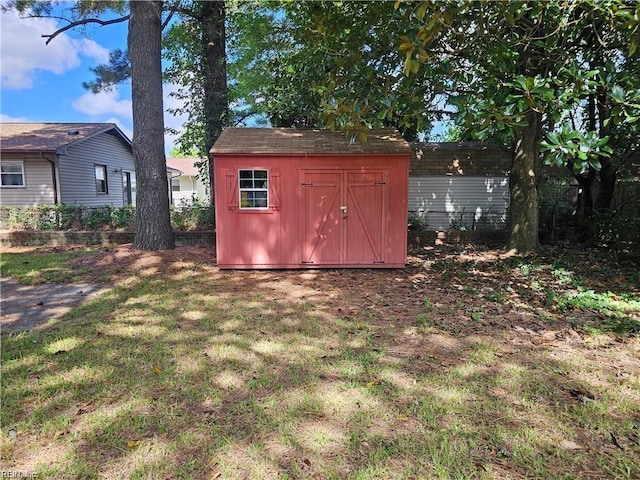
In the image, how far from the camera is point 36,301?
541 cm

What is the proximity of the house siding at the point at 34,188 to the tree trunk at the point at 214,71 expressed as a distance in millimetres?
6997

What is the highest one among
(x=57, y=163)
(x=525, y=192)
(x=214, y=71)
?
(x=214, y=71)

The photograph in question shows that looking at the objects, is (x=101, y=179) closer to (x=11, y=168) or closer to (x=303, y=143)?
(x=11, y=168)

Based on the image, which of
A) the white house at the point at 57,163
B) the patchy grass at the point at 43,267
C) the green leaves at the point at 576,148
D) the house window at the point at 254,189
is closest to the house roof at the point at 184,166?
the white house at the point at 57,163

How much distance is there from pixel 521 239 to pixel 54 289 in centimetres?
926

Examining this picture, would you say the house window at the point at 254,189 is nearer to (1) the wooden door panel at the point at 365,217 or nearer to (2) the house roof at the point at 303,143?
(2) the house roof at the point at 303,143

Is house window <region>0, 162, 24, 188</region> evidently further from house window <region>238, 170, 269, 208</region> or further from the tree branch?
house window <region>238, 170, 269, 208</region>

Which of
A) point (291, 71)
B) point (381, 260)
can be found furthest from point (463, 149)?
point (381, 260)

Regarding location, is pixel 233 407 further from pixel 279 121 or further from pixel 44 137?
pixel 44 137

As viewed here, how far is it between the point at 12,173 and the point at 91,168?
2765 millimetres

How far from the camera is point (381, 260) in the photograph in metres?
7.50

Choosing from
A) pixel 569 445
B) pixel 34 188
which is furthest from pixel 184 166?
pixel 569 445

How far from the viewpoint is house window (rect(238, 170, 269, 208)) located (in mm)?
7344

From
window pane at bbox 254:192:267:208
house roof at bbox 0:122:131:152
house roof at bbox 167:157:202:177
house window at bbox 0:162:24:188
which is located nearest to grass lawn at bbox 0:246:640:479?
window pane at bbox 254:192:267:208
